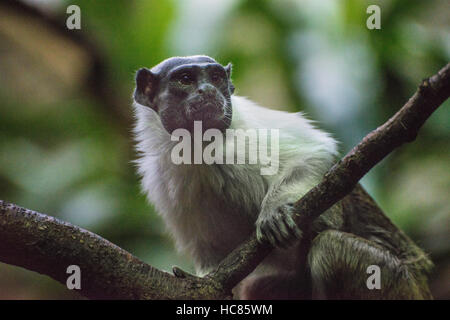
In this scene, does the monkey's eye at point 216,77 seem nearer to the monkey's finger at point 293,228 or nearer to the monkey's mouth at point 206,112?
the monkey's mouth at point 206,112

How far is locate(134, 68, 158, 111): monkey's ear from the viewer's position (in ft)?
6.95

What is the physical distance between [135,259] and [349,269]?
0.91 meters

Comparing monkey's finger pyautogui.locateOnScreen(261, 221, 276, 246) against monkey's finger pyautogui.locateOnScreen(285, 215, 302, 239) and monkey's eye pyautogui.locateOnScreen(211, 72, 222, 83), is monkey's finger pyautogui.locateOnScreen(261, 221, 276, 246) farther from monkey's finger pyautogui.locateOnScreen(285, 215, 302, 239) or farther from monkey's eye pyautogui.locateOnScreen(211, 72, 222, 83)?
monkey's eye pyautogui.locateOnScreen(211, 72, 222, 83)

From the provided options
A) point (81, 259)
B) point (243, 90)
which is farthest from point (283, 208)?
point (243, 90)

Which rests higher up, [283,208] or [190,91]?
[190,91]

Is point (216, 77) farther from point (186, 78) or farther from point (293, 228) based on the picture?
point (293, 228)

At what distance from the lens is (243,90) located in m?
3.61

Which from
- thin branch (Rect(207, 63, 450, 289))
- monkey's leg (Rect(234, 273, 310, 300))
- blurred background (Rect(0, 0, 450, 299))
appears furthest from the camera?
blurred background (Rect(0, 0, 450, 299))

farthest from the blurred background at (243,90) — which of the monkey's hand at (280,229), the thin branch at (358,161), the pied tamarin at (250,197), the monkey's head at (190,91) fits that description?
the thin branch at (358,161)

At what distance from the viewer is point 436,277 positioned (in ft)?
10.2

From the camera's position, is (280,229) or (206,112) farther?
(206,112)

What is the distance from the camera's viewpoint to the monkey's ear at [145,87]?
2.12 meters

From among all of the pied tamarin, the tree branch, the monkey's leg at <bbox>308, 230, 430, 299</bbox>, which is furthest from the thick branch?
the monkey's leg at <bbox>308, 230, 430, 299</bbox>
